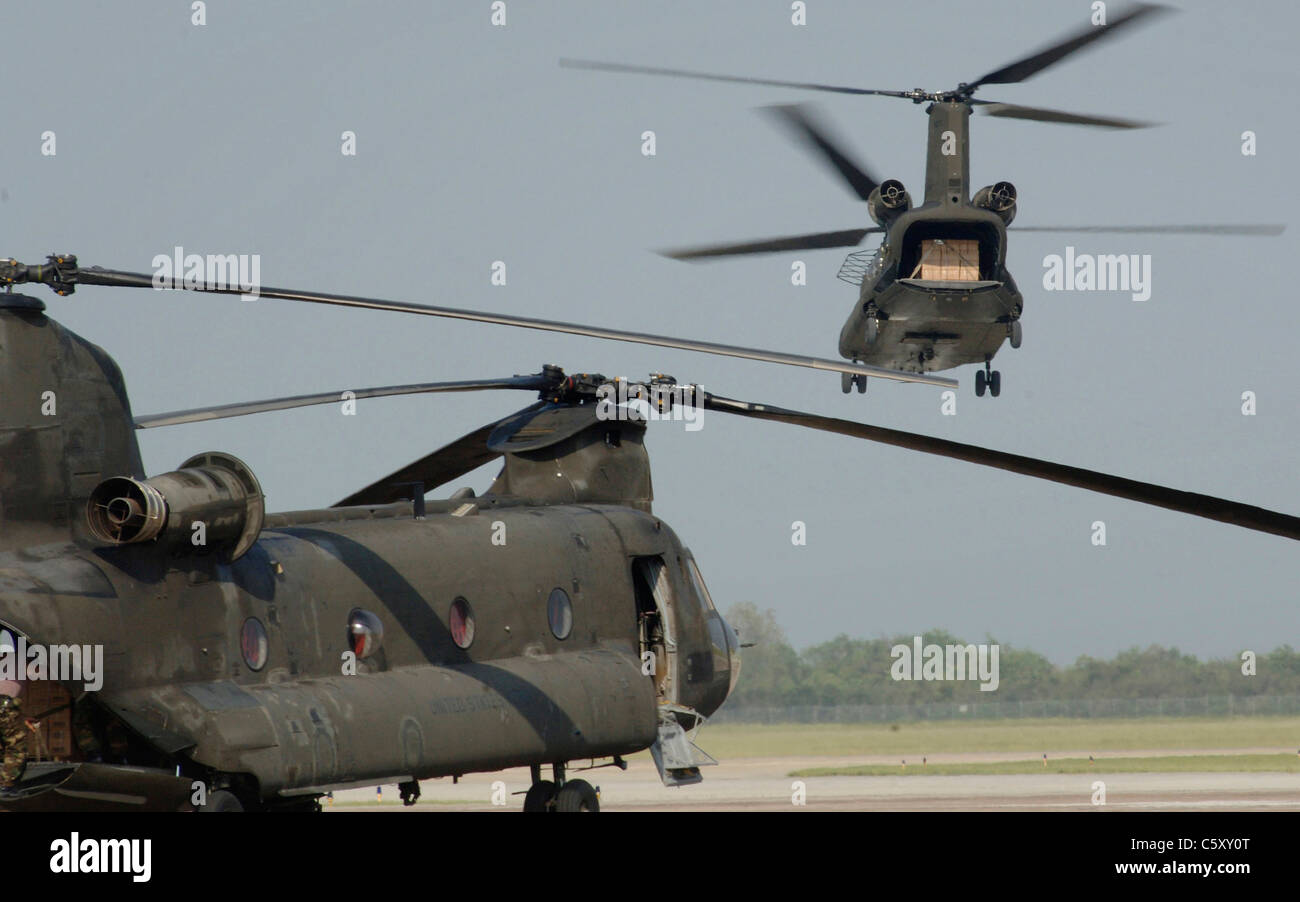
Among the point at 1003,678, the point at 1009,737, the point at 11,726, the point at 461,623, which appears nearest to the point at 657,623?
the point at 461,623

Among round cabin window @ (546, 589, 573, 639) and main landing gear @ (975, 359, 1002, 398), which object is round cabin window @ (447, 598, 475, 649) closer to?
round cabin window @ (546, 589, 573, 639)

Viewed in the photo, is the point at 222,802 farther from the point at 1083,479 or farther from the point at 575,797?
the point at 1083,479

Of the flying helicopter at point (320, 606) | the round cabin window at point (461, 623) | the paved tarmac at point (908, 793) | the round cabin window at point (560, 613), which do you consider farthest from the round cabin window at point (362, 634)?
the paved tarmac at point (908, 793)

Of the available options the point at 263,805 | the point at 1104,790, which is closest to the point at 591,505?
the point at 263,805

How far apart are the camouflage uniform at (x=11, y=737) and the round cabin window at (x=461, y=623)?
4073 mm

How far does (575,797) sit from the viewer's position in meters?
16.7

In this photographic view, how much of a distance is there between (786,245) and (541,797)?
2183 cm

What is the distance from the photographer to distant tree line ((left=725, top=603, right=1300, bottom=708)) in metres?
61.4

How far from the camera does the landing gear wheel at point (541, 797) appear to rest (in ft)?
54.9

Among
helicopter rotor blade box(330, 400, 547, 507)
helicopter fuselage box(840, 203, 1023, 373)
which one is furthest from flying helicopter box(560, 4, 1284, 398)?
helicopter rotor blade box(330, 400, 547, 507)

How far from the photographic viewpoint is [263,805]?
542 inches

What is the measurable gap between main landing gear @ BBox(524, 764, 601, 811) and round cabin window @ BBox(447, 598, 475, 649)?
148cm

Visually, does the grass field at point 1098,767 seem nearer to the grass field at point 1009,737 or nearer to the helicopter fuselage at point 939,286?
the grass field at point 1009,737
